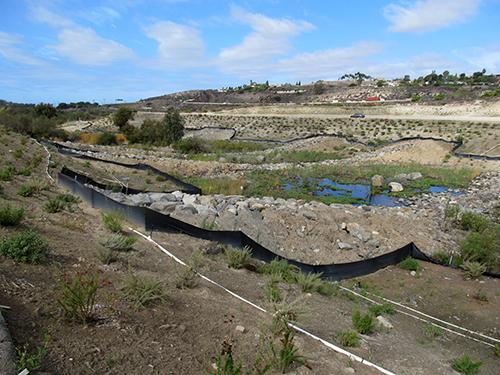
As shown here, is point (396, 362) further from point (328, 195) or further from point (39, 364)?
point (328, 195)

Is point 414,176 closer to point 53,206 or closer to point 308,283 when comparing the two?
point 308,283

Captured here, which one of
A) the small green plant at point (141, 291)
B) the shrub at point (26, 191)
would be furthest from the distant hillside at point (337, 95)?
the small green plant at point (141, 291)

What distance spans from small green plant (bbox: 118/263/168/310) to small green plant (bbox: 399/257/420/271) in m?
6.69

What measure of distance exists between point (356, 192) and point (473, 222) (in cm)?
607

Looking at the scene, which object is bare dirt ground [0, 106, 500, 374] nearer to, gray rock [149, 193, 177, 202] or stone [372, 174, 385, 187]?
gray rock [149, 193, 177, 202]

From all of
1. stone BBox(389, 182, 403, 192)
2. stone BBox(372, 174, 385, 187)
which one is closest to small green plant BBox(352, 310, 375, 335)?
stone BBox(389, 182, 403, 192)

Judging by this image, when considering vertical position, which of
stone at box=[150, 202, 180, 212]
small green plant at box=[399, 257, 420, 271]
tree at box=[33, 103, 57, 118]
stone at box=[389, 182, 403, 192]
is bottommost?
small green plant at box=[399, 257, 420, 271]

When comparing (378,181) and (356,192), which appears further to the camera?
(378,181)

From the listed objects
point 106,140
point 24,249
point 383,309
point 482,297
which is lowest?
point 482,297

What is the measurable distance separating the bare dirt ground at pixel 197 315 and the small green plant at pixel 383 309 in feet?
0.51

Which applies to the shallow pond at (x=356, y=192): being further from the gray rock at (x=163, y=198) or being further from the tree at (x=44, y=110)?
the tree at (x=44, y=110)

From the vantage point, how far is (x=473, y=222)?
1083 centimetres

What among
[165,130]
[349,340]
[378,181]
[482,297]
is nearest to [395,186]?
[378,181]

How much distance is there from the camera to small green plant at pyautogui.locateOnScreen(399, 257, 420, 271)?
8.04 metres
